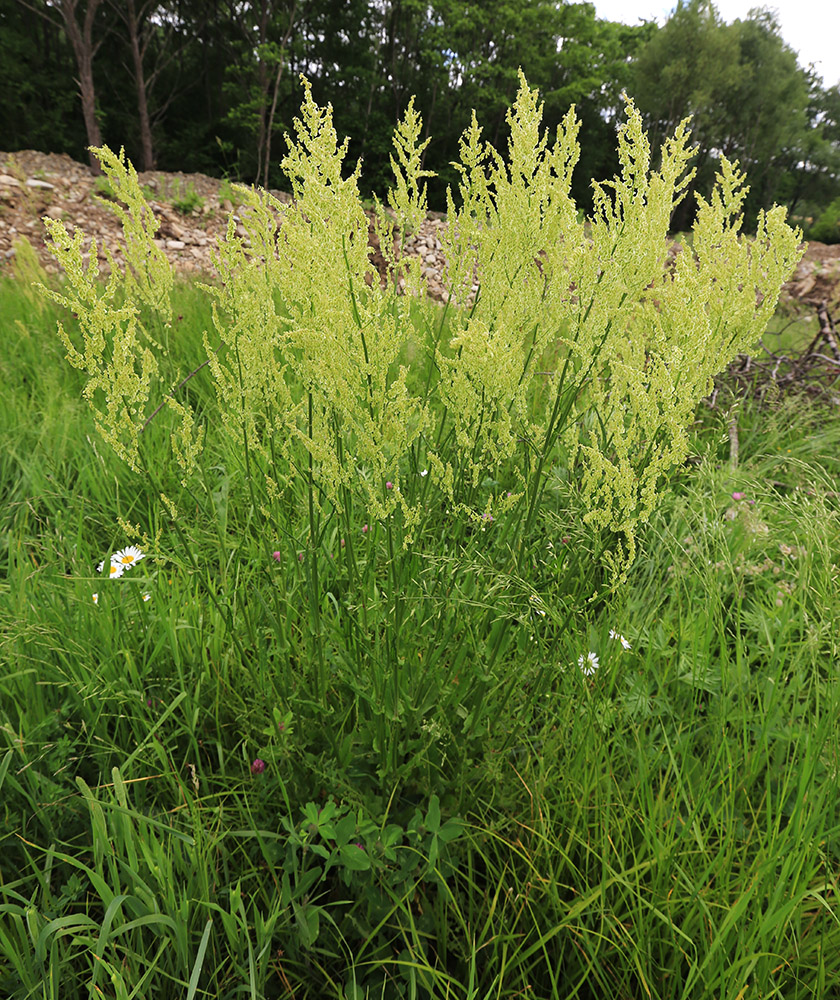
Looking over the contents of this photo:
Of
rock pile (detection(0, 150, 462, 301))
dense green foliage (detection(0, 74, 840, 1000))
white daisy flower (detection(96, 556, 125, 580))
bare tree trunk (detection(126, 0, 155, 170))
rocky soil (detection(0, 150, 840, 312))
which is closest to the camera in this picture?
dense green foliage (detection(0, 74, 840, 1000))

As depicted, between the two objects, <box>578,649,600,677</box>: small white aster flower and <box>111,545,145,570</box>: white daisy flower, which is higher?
<box>578,649,600,677</box>: small white aster flower

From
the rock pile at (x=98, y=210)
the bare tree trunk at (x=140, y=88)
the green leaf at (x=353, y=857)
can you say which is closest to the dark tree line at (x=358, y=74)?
the bare tree trunk at (x=140, y=88)

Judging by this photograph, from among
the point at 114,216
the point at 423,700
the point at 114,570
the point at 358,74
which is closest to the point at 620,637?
the point at 423,700

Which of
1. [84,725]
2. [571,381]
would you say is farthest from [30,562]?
[571,381]

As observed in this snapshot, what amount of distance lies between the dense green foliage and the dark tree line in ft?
49.9

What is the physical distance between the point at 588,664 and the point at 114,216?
11514 millimetres

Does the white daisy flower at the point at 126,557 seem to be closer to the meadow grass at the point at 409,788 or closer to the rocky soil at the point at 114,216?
the meadow grass at the point at 409,788

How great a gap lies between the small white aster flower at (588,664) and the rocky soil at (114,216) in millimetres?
6079

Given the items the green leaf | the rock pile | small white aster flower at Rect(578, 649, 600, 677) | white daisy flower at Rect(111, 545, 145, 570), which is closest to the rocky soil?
the rock pile

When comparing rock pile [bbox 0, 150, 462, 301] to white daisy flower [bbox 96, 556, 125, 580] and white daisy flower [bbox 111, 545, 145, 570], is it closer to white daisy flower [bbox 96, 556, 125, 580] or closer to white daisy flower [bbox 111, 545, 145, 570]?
white daisy flower [bbox 111, 545, 145, 570]

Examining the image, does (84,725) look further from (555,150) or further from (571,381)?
(555,150)

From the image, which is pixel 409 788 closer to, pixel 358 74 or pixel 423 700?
pixel 423 700

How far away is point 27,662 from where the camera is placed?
5.86ft

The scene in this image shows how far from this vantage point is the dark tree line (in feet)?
62.4
